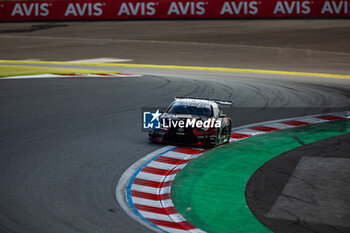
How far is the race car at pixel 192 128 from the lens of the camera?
42.9 feet

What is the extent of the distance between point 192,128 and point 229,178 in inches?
92.3

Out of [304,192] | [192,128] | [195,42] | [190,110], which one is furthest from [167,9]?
[304,192]

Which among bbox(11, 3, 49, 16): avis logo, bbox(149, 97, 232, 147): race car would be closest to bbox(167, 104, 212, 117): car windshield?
bbox(149, 97, 232, 147): race car

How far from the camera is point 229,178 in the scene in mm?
11023

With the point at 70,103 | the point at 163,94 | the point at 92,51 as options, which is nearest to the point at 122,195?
the point at 70,103

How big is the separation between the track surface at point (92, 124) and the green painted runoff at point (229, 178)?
3.95ft

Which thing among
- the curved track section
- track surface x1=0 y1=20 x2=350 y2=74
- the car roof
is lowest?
the curved track section

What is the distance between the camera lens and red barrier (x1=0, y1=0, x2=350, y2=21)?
42312 mm

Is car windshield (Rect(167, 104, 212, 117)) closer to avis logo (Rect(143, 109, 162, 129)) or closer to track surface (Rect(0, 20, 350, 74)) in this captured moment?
avis logo (Rect(143, 109, 162, 129))

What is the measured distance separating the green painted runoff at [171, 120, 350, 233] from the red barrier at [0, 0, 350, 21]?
92.2 feet

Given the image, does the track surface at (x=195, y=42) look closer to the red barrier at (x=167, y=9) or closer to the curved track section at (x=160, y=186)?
the red barrier at (x=167, y=9)

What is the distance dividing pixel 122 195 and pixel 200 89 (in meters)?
13.0

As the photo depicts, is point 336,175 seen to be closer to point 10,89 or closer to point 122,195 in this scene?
point 122,195

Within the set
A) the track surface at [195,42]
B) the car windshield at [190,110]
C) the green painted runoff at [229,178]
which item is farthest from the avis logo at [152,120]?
the track surface at [195,42]
